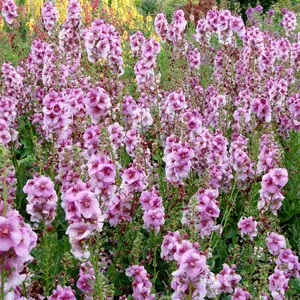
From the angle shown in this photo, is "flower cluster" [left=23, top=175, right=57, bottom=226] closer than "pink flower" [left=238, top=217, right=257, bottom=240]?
Yes

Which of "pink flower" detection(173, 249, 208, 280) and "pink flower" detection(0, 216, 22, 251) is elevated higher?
"pink flower" detection(0, 216, 22, 251)

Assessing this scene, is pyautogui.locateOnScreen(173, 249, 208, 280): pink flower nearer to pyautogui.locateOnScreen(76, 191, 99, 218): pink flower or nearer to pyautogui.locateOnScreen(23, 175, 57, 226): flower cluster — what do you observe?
pyautogui.locateOnScreen(76, 191, 99, 218): pink flower

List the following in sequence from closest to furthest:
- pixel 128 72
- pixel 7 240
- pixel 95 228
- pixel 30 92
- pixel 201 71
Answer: pixel 7 240, pixel 95 228, pixel 30 92, pixel 201 71, pixel 128 72

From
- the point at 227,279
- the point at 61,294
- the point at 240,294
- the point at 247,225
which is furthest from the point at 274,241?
the point at 61,294

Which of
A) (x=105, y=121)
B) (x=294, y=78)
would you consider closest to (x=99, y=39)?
(x=105, y=121)

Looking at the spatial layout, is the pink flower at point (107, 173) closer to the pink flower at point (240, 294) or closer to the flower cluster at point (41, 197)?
the flower cluster at point (41, 197)

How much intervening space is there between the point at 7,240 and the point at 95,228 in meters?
0.78

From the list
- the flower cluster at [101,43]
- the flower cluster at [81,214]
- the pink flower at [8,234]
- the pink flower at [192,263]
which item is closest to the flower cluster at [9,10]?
the flower cluster at [101,43]

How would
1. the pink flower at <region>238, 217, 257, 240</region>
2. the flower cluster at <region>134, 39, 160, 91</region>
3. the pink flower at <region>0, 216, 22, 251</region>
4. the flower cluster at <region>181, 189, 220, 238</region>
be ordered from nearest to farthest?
the pink flower at <region>0, 216, 22, 251</region>, the flower cluster at <region>181, 189, 220, 238</region>, the pink flower at <region>238, 217, 257, 240</region>, the flower cluster at <region>134, 39, 160, 91</region>

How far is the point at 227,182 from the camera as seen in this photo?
4.45 metres

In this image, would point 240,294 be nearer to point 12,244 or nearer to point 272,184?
point 272,184

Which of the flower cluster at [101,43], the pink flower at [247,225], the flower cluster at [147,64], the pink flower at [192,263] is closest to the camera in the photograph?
the pink flower at [192,263]

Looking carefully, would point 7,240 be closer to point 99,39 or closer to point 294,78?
point 99,39

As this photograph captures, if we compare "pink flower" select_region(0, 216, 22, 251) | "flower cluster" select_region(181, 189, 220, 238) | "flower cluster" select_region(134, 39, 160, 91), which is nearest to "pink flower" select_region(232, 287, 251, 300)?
"flower cluster" select_region(181, 189, 220, 238)
